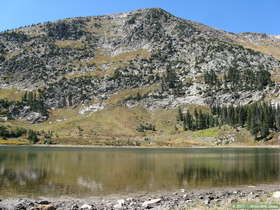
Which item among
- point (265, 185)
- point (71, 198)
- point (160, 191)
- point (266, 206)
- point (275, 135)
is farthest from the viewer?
point (275, 135)

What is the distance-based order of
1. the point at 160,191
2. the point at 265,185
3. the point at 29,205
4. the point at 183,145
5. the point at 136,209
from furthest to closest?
the point at 183,145, the point at 265,185, the point at 160,191, the point at 29,205, the point at 136,209

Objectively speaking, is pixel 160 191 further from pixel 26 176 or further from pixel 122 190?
pixel 26 176

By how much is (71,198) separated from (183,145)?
149 metres

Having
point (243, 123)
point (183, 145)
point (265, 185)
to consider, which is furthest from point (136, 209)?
point (243, 123)

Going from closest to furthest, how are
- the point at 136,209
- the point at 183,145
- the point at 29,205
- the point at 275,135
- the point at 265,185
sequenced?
the point at 136,209 → the point at 29,205 → the point at 265,185 → the point at 275,135 → the point at 183,145

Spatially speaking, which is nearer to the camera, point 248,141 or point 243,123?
point 248,141

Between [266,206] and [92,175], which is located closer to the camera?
[266,206]

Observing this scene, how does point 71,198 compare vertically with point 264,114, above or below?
below

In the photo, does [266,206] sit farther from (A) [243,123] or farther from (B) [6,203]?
(A) [243,123]

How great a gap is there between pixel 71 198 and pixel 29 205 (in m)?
6.24

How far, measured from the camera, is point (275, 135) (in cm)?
16912

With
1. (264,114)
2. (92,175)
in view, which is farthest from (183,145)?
(92,175)

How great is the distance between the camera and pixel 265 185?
4403 cm

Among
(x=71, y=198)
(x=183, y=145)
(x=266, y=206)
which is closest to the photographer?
(x=266, y=206)
